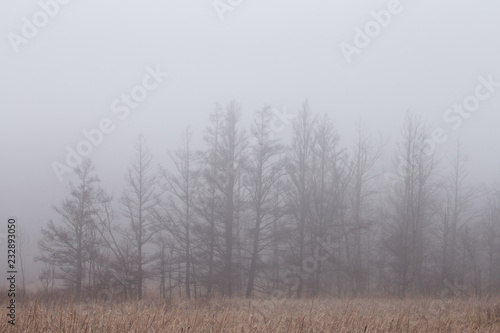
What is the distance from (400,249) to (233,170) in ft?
34.8

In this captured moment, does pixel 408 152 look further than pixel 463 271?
No

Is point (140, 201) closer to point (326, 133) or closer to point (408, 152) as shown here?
point (326, 133)

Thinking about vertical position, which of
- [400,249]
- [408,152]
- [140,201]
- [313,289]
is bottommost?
[313,289]

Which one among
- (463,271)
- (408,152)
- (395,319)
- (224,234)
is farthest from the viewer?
(463,271)

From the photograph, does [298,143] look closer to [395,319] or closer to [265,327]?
[395,319]

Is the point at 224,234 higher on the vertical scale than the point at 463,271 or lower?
higher

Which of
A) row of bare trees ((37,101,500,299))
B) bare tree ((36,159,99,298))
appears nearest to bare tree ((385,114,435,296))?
row of bare trees ((37,101,500,299))

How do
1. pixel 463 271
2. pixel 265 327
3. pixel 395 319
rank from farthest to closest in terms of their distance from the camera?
1. pixel 463 271
2. pixel 395 319
3. pixel 265 327

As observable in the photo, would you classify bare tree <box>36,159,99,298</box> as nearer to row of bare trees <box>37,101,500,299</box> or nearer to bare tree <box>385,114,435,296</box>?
row of bare trees <box>37,101,500,299</box>

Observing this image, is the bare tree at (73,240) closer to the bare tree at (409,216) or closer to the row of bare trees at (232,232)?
the row of bare trees at (232,232)

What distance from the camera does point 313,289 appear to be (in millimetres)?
22891

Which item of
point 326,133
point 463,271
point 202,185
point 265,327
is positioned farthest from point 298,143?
point 265,327

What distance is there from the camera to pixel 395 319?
25.3 ft

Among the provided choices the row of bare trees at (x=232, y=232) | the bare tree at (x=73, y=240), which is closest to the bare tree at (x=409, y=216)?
the row of bare trees at (x=232, y=232)
